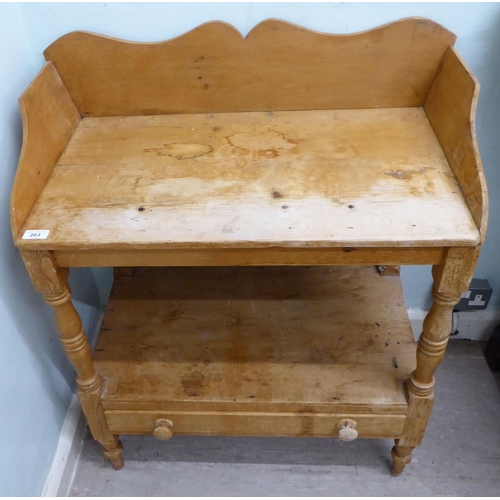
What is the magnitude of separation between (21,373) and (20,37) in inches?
27.2

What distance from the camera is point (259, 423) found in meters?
1.04

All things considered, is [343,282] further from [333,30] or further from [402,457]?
[333,30]

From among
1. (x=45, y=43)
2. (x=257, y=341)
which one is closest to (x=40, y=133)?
(x=45, y=43)

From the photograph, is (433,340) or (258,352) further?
(258,352)

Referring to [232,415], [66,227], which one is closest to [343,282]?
[232,415]

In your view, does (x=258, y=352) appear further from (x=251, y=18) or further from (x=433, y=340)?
(x=251, y=18)

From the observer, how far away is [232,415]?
40.3 inches

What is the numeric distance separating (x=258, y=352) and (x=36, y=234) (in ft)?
1.78

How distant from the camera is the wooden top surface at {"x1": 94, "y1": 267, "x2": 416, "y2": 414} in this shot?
3.34 ft

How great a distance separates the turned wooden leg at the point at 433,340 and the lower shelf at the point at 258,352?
3cm

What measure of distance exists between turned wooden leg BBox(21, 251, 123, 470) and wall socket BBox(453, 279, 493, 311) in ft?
3.36

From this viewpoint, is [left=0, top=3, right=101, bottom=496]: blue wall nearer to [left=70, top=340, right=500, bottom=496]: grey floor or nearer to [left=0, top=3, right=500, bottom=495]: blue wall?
[left=0, top=3, right=500, bottom=495]: blue wall

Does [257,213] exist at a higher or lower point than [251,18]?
lower

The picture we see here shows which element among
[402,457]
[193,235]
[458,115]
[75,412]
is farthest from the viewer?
[75,412]
